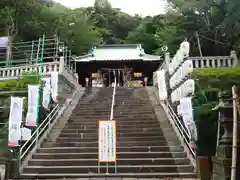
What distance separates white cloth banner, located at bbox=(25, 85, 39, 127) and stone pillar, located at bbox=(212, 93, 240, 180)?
6.60 meters

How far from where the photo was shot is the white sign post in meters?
8.13

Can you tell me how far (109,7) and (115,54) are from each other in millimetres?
24925

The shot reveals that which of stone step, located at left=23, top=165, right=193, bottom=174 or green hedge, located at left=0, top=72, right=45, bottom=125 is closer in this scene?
stone step, located at left=23, top=165, right=193, bottom=174

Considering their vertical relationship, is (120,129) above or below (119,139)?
above

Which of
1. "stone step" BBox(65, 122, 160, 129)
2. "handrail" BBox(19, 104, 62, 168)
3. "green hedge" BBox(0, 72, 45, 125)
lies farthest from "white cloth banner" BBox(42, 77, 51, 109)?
"stone step" BBox(65, 122, 160, 129)

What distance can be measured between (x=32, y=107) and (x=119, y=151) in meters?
3.70

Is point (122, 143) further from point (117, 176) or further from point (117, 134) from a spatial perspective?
point (117, 176)

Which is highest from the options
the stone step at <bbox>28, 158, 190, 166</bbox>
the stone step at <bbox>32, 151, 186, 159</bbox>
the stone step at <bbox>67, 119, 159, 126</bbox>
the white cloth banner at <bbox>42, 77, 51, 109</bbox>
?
the white cloth banner at <bbox>42, 77, 51, 109</bbox>

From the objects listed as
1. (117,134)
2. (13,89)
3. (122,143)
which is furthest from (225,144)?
(13,89)

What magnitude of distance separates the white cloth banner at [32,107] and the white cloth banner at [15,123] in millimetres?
664

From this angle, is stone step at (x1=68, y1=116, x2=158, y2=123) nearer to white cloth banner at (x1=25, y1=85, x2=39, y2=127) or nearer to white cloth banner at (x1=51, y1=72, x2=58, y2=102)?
white cloth banner at (x1=51, y1=72, x2=58, y2=102)

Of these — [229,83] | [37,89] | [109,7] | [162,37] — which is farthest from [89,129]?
[109,7]

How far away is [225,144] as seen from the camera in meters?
6.12

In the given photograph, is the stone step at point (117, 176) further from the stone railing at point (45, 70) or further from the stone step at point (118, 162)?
the stone railing at point (45, 70)
